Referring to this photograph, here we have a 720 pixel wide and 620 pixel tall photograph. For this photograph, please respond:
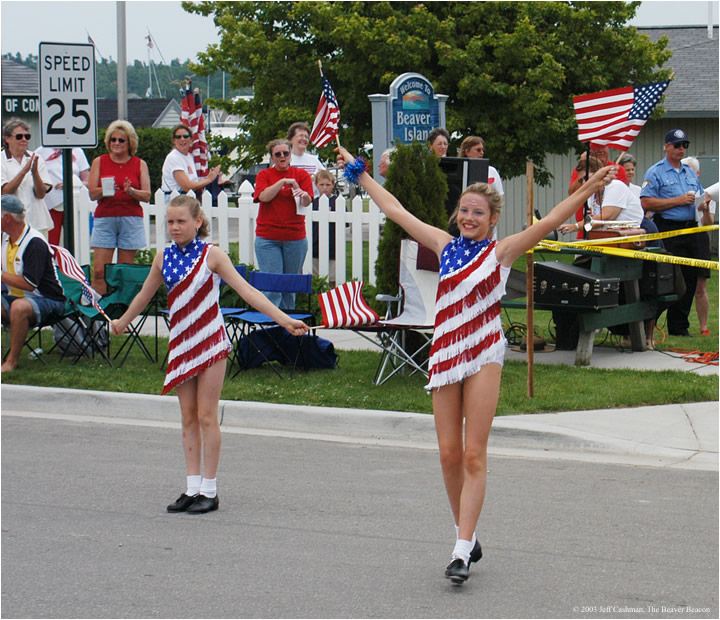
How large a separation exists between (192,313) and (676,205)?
7417 millimetres

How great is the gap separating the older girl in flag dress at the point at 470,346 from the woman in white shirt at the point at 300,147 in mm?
7454

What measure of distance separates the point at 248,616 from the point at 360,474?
2567 millimetres

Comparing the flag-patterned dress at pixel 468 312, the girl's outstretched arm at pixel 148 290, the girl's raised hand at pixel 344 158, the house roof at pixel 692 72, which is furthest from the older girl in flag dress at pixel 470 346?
the house roof at pixel 692 72

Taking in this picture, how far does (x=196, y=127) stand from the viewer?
16656 mm

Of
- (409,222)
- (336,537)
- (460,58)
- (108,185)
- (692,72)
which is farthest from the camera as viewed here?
(692,72)

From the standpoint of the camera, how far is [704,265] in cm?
1098

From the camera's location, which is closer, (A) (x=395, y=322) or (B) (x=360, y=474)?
(B) (x=360, y=474)

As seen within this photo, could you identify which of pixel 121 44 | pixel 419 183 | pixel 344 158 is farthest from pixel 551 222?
pixel 121 44

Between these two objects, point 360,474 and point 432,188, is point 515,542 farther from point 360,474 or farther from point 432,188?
point 432,188

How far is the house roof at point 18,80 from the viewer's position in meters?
28.5

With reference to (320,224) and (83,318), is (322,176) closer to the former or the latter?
(320,224)

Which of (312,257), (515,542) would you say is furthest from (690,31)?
(515,542)

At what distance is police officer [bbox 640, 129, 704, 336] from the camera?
12.2 m

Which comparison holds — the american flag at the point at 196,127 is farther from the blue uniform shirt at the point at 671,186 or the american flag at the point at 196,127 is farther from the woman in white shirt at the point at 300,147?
the blue uniform shirt at the point at 671,186
